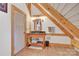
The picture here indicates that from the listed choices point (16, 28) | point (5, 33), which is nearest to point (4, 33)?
point (5, 33)

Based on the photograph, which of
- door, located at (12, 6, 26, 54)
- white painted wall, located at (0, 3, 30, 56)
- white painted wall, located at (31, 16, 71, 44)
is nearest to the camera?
white painted wall, located at (0, 3, 30, 56)

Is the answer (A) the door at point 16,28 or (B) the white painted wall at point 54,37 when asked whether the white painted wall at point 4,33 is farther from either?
(B) the white painted wall at point 54,37

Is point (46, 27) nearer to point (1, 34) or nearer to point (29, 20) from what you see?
point (29, 20)

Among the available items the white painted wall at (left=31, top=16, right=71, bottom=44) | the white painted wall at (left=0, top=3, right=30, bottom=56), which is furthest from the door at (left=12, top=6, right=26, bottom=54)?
the white painted wall at (left=31, top=16, right=71, bottom=44)

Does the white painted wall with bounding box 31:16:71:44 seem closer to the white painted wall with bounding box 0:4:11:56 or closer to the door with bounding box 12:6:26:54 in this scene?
the door with bounding box 12:6:26:54

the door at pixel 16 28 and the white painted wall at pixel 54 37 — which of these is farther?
the white painted wall at pixel 54 37

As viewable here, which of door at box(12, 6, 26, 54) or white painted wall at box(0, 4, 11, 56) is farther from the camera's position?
door at box(12, 6, 26, 54)

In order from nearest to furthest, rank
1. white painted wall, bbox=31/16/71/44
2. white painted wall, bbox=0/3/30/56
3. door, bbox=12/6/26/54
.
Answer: white painted wall, bbox=0/3/30/56 → door, bbox=12/6/26/54 → white painted wall, bbox=31/16/71/44

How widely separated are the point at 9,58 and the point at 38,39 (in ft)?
14.8

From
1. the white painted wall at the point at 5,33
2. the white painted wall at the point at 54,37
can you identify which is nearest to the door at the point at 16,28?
the white painted wall at the point at 5,33

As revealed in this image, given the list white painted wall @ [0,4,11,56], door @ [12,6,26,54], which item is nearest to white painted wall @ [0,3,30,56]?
white painted wall @ [0,4,11,56]

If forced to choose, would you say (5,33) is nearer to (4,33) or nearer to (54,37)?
(4,33)

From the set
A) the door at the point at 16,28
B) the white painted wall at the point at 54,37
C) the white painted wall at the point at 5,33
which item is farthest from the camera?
the white painted wall at the point at 54,37

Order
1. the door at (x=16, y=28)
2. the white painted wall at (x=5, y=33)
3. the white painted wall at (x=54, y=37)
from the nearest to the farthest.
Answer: the white painted wall at (x=5, y=33)
the door at (x=16, y=28)
the white painted wall at (x=54, y=37)
